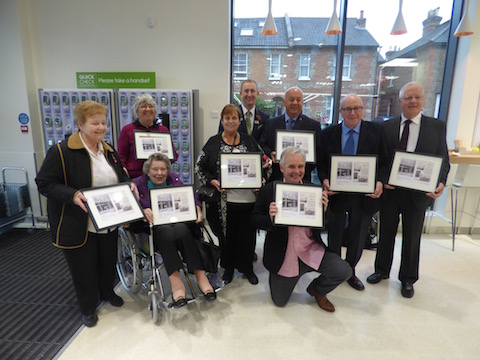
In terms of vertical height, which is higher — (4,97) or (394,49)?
(394,49)

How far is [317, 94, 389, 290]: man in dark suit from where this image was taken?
255cm

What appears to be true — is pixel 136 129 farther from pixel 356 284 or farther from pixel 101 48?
pixel 356 284

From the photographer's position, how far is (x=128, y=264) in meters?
2.63

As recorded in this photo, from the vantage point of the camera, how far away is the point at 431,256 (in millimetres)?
3529

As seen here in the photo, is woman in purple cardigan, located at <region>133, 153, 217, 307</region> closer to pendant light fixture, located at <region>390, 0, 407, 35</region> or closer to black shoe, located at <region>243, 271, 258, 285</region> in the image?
black shoe, located at <region>243, 271, 258, 285</region>

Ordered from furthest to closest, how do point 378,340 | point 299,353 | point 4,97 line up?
point 4,97 < point 378,340 < point 299,353

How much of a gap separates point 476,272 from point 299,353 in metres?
2.39

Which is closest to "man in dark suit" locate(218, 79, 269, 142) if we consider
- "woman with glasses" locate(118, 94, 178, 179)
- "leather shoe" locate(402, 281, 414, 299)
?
"woman with glasses" locate(118, 94, 178, 179)

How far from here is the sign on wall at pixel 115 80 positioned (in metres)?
4.13

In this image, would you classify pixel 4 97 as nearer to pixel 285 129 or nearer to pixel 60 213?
pixel 60 213

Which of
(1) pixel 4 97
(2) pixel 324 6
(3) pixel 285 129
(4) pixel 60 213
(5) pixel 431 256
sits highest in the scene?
(2) pixel 324 6

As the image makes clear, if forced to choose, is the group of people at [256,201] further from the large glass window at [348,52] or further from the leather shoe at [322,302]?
the large glass window at [348,52]

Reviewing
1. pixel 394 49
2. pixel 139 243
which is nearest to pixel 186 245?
pixel 139 243

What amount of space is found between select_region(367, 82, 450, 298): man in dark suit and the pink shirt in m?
0.79
